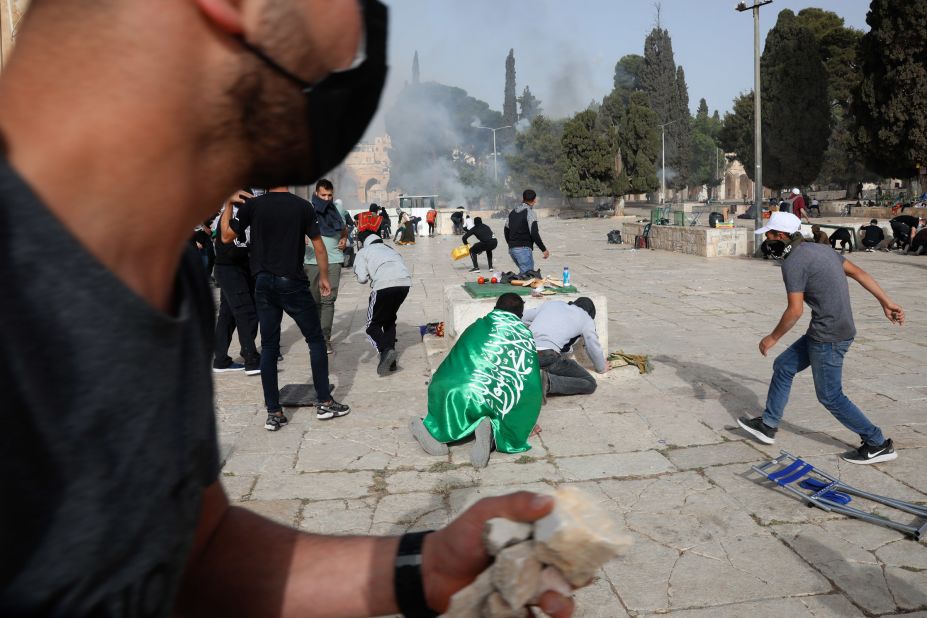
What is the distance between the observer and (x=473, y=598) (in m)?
1.09

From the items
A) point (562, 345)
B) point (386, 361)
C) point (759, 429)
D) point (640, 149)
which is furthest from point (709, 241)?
point (640, 149)

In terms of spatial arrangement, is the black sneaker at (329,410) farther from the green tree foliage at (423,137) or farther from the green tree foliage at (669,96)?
the green tree foliage at (423,137)

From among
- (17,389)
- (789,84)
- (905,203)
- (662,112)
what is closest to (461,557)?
(17,389)

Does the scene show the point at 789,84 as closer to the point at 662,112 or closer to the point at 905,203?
the point at 905,203

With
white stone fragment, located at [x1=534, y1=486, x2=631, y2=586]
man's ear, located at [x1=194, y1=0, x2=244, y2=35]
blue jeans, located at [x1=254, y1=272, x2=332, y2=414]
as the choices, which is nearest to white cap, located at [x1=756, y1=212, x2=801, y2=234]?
blue jeans, located at [x1=254, y1=272, x2=332, y2=414]

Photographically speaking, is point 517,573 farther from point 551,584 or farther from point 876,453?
point 876,453

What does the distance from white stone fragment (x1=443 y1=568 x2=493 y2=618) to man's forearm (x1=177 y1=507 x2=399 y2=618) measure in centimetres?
12

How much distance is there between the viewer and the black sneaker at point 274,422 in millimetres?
5797

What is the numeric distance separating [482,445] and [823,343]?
7.57ft

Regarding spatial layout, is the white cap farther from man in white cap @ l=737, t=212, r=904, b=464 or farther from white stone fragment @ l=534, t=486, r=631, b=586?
white stone fragment @ l=534, t=486, r=631, b=586

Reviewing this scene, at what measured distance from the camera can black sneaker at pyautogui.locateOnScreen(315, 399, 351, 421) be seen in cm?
601

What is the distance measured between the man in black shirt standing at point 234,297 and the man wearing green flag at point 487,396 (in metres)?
2.86

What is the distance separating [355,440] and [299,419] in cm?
76

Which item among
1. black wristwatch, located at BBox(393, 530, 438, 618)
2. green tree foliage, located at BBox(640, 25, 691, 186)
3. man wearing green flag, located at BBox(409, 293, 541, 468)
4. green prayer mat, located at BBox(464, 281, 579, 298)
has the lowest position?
man wearing green flag, located at BBox(409, 293, 541, 468)
